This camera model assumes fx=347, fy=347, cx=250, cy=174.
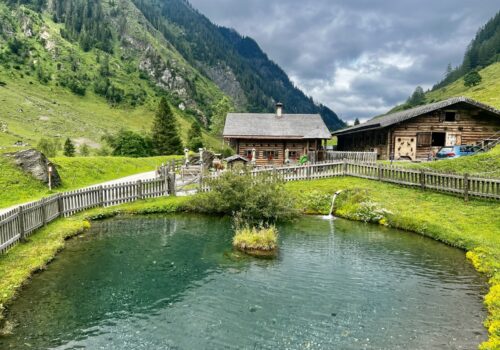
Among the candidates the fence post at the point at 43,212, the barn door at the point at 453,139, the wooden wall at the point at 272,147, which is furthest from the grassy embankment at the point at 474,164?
the fence post at the point at 43,212

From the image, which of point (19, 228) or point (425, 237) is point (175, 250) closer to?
point (19, 228)

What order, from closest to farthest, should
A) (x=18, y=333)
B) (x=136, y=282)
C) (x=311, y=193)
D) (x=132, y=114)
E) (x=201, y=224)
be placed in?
(x=18, y=333) < (x=136, y=282) < (x=201, y=224) < (x=311, y=193) < (x=132, y=114)

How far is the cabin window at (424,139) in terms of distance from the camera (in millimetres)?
40719

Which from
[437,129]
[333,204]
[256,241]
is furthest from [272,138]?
[256,241]

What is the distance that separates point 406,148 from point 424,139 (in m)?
2.34

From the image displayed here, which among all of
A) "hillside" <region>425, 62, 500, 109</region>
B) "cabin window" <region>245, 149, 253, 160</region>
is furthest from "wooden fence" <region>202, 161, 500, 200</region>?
"hillside" <region>425, 62, 500, 109</region>

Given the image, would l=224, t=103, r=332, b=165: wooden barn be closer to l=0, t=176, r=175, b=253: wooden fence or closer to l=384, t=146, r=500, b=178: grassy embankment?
l=384, t=146, r=500, b=178: grassy embankment

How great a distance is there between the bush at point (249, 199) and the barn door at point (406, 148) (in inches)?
931

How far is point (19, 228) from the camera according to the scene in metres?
14.6

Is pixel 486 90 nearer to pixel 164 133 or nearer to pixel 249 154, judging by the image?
pixel 249 154

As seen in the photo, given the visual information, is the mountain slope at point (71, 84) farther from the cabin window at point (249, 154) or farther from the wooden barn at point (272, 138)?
the cabin window at point (249, 154)

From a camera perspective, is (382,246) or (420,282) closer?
(420,282)

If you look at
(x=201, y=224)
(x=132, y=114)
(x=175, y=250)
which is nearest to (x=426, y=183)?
(x=201, y=224)

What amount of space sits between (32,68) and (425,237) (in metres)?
145
